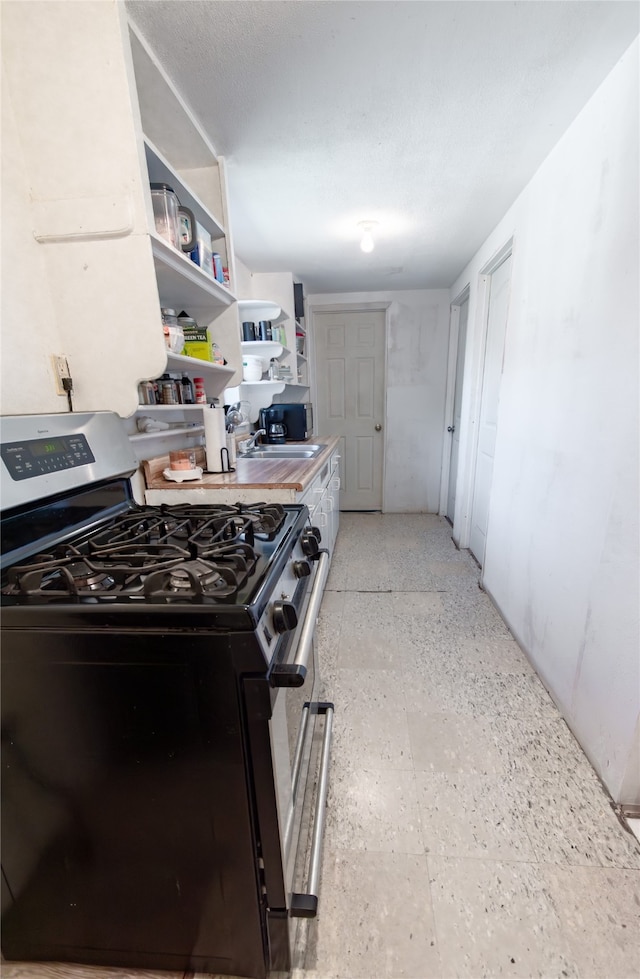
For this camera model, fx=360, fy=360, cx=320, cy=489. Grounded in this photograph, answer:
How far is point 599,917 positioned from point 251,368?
260 centimetres

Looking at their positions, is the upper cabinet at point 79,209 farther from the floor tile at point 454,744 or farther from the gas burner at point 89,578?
the floor tile at point 454,744

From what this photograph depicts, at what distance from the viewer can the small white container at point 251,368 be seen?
7.61 ft

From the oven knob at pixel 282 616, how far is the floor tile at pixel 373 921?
849 mm

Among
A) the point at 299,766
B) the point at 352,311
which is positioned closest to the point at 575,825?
the point at 299,766

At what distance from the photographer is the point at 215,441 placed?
171 cm

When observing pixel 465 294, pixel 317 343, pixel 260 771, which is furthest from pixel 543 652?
pixel 317 343

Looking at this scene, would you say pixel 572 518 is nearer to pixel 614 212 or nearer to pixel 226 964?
pixel 614 212

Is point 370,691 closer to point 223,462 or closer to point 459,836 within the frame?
point 459,836

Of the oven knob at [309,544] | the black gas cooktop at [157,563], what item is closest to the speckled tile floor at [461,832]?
the oven knob at [309,544]

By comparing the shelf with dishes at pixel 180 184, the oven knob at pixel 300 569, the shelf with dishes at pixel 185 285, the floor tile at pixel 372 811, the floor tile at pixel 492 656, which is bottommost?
the floor tile at pixel 372 811

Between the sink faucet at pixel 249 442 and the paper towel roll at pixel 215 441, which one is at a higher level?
the paper towel roll at pixel 215 441

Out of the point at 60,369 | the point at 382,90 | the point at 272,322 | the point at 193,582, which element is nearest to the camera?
the point at 193,582

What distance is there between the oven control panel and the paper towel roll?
721mm

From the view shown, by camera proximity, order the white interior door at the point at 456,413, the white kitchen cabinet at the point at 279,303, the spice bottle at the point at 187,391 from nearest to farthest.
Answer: the spice bottle at the point at 187,391, the white kitchen cabinet at the point at 279,303, the white interior door at the point at 456,413
